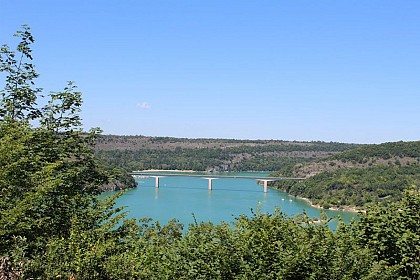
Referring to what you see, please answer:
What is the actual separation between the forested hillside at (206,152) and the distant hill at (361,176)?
108 ft

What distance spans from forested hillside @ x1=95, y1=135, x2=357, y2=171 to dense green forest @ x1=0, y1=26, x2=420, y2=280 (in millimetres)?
83220

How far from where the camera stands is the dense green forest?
4.97 metres

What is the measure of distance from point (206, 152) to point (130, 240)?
4140 inches

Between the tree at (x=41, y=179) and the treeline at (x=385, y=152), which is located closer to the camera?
the tree at (x=41, y=179)

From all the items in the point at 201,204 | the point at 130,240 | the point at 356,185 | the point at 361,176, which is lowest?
the point at 201,204

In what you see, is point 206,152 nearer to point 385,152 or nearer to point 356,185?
point 385,152

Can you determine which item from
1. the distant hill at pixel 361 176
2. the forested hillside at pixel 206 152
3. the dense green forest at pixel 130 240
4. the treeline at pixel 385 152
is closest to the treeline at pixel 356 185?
the distant hill at pixel 361 176

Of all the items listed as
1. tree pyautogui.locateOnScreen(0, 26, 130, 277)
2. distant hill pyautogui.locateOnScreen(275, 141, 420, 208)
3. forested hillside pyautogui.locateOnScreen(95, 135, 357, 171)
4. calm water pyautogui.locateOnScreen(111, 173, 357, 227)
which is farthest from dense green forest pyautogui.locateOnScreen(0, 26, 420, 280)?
forested hillside pyautogui.locateOnScreen(95, 135, 357, 171)

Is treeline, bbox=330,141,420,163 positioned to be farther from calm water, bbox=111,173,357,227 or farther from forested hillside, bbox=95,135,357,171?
forested hillside, bbox=95,135,357,171

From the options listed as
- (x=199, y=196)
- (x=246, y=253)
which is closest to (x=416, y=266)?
(x=246, y=253)

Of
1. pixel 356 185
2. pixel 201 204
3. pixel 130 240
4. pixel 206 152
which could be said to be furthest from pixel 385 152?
pixel 130 240

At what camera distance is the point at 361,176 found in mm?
55781

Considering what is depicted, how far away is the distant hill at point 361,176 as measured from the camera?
48688 mm

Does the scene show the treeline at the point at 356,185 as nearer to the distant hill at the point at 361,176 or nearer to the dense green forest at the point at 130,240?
the distant hill at the point at 361,176
